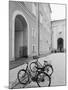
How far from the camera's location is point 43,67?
2.37m

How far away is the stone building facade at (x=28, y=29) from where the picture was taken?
213 cm

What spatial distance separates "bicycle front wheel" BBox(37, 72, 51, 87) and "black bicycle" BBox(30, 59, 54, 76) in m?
0.09

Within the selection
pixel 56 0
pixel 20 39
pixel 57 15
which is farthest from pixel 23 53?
pixel 56 0

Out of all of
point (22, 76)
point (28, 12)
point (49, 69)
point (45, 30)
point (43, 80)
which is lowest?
point (43, 80)

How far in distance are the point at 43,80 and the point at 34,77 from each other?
0.70ft

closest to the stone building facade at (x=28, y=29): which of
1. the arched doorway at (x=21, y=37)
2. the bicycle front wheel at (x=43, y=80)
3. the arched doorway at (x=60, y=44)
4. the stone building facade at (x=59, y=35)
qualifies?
the arched doorway at (x=21, y=37)

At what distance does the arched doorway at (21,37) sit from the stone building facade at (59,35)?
0.71 meters

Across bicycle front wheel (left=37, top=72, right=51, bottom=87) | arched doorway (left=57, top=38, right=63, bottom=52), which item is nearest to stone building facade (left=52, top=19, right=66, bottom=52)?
arched doorway (left=57, top=38, right=63, bottom=52)

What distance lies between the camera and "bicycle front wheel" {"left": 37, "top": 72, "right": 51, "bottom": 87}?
229cm

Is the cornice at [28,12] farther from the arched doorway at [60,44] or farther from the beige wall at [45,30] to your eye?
the arched doorway at [60,44]

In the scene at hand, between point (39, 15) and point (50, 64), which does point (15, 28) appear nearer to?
point (39, 15)

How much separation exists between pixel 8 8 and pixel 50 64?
60.3 inches

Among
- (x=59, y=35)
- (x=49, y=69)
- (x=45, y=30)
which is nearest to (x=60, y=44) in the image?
(x=59, y=35)

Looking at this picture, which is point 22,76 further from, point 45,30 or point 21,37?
point 45,30
